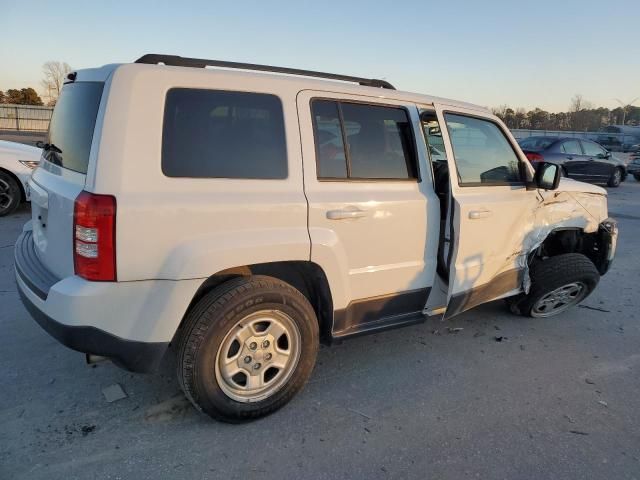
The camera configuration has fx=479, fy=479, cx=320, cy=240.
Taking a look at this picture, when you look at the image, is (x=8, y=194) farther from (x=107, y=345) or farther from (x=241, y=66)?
(x=107, y=345)

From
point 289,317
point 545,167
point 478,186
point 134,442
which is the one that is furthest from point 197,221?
point 545,167

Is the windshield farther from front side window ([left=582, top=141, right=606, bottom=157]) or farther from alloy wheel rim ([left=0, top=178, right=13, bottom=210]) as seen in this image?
alloy wheel rim ([left=0, top=178, right=13, bottom=210])

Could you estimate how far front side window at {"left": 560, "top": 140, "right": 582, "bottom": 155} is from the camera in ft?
46.6

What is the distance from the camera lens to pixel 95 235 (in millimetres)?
2197

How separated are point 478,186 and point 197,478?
262 cm

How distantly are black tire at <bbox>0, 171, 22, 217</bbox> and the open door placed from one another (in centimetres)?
693

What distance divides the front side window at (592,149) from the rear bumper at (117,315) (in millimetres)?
15567

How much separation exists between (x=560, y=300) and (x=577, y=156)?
1186 cm

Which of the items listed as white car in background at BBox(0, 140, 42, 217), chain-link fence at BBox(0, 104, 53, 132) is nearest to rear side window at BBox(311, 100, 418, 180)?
white car in background at BBox(0, 140, 42, 217)

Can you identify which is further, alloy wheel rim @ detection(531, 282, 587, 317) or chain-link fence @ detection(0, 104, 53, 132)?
chain-link fence @ detection(0, 104, 53, 132)

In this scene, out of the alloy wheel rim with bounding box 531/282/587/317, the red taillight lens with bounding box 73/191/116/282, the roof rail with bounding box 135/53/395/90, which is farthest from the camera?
the alloy wheel rim with bounding box 531/282/587/317

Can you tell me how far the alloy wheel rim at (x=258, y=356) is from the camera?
2.64 m

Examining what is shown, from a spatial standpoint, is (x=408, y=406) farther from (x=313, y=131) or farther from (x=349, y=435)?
(x=313, y=131)

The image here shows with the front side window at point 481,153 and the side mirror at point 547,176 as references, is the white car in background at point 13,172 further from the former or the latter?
the side mirror at point 547,176
